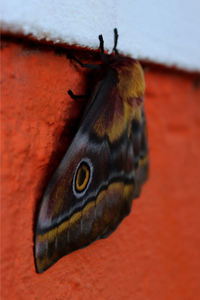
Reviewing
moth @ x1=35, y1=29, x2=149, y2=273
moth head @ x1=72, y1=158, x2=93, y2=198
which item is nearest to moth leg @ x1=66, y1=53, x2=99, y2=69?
moth @ x1=35, y1=29, x2=149, y2=273

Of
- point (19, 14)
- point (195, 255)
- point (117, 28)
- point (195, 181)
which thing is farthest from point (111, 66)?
point (195, 255)

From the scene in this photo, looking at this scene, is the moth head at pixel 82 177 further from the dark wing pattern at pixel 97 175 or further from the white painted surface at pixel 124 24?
the white painted surface at pixel 124 24

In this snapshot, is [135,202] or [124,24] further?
[135,202]

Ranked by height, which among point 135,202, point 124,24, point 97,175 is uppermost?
point 124,24

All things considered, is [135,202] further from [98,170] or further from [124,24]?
[124,24]

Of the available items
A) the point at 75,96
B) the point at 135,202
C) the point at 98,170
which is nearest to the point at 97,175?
the point at 98,170

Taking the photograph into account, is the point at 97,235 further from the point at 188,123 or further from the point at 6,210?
the point at 188,123

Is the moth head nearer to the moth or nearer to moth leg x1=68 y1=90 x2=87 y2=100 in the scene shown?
the moth
